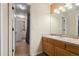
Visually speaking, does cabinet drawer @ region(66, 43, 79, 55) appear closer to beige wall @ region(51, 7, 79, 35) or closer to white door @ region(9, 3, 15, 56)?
beige wall @ region(51, 7, 79, 35)

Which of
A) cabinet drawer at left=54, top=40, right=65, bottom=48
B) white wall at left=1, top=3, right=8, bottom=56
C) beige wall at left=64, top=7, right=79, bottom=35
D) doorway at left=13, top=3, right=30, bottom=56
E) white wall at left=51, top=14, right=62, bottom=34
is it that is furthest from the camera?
white wall at left=51, top=14, right=62, bottom=34

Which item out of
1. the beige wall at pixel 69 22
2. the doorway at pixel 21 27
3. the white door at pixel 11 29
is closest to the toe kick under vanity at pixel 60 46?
the beige wall at pixel 69 22

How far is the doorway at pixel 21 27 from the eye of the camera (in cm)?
160

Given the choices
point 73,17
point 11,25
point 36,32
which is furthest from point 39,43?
point 73,17

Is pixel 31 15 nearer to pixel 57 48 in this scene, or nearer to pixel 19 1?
pixel 19 1

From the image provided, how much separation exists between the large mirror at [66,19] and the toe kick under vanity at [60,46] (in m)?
0.19

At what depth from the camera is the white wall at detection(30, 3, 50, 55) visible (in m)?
1.74

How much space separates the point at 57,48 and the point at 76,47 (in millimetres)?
331

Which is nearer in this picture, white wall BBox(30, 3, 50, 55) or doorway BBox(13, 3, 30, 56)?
doorway BBox(13, 3, 30, 56)

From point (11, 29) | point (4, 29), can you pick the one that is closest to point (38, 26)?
point (11, 29)

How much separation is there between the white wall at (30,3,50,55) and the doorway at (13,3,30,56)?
0.09m

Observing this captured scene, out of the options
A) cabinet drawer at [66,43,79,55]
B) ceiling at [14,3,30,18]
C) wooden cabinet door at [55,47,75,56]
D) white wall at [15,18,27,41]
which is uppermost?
ceiling at [14,3,30,18]

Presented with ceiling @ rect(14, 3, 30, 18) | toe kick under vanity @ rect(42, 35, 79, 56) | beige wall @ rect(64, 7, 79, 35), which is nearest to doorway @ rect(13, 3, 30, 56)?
ceiling @ rect(14, 3, 30, 18)

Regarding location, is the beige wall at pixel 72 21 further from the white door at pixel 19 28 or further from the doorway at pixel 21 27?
the white door at pixel 19 28
